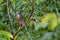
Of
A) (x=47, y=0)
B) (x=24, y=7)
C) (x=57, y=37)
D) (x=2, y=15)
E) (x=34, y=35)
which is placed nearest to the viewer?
(x=57, y=37)

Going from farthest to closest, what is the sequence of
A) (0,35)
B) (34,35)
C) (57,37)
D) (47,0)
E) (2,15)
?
(34,35) < (47,0) < (2,15) < (0,35) < (57,37)

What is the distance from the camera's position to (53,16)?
0.64 meters

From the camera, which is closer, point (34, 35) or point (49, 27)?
point (49, 27)

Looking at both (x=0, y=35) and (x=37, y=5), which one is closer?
(x=0, y=35)

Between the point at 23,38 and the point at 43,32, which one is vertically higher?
the point at 43,32

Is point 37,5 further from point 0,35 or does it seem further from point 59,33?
point 59,33

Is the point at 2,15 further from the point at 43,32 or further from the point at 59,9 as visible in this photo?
the point at 43,32

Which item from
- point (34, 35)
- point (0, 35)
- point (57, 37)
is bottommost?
point (34, 35)

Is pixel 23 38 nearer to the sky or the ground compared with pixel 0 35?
nearer to the ground

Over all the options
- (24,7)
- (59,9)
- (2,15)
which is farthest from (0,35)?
(59,9)

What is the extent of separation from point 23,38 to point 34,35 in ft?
0.98

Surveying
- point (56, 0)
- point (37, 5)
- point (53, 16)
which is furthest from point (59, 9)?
point (53, 16)

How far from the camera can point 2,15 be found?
2197mm

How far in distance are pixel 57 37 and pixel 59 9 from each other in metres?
1.86
